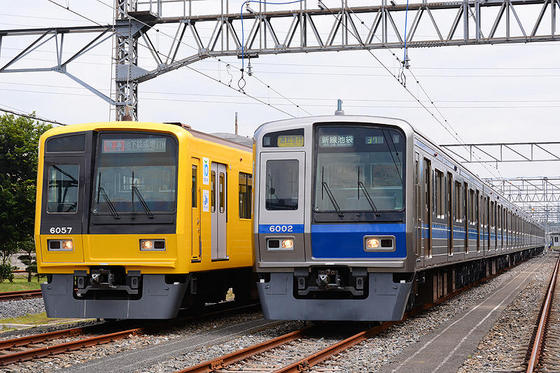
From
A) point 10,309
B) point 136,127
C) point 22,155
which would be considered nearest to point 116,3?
point 22,155

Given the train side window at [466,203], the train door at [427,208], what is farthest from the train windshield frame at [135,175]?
the train side window at [466,203]

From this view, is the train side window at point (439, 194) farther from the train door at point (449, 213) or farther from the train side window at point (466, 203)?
the train side window at point (466, 203)

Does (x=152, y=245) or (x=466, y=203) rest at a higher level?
(x=466, y=203)

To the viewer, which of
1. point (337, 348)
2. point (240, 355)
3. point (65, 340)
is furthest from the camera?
point (65, 340)

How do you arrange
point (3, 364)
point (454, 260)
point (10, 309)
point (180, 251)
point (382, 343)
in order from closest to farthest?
point (3, 364), point (382, 343), point (180, 251), point (10, 309), point (454, 260)

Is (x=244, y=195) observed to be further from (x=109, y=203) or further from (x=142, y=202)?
(x=109, y=203)

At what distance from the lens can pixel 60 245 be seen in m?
13.0

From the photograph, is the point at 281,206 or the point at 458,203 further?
the point at 458,203

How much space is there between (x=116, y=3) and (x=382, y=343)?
17435 mm

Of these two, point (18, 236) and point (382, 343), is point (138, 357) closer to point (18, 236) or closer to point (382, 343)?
point (382, 343)

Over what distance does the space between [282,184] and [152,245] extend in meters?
2.08

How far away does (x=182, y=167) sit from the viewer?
42.0 feet

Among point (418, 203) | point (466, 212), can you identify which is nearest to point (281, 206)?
point (418, 203)

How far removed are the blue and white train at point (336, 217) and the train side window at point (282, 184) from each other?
0.6 inches
